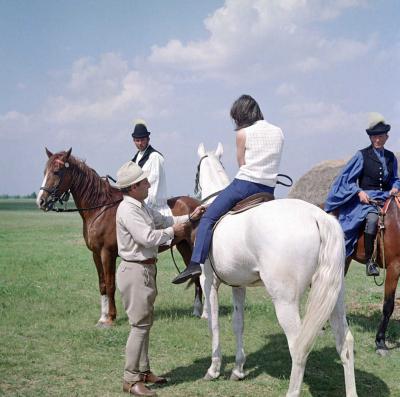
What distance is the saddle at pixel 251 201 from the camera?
4875mm

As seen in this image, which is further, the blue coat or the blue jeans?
the blue coat

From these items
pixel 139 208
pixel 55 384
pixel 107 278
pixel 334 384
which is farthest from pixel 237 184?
pixel 107 278

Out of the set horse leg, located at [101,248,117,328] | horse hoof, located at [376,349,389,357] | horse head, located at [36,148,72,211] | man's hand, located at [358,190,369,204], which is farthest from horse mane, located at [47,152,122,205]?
horse hoof, located at [376,349,389,357]

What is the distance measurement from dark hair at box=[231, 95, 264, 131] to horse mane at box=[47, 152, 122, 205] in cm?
347

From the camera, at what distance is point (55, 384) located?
17.5 feet

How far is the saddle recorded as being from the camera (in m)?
4.88

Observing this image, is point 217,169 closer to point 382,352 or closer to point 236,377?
point 236,377

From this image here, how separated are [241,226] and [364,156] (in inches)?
123

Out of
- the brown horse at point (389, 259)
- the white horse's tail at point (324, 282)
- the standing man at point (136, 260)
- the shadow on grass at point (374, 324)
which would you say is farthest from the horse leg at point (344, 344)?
the shadow on grass at point (374, 324)

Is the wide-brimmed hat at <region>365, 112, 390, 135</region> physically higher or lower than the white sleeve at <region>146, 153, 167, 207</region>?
A: higher

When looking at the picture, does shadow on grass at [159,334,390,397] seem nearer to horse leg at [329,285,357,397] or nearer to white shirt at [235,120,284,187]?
horse leg at [329,285,357,397]

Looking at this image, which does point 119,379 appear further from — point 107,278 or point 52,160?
point 52,160

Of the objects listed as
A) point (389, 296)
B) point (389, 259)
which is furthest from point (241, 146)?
point (389, 296)

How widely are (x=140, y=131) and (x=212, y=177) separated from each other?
2.33 m
